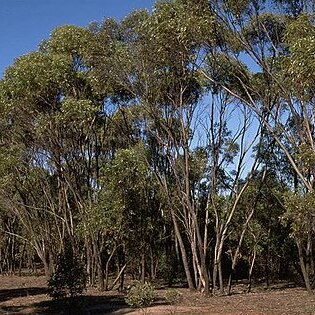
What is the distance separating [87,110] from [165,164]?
7.41 m

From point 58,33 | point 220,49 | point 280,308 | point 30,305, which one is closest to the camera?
point 280,308

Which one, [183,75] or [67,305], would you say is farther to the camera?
[183,75]

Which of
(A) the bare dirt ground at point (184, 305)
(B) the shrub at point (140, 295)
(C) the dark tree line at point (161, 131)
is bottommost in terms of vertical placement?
(A) the bare dirt ground at point (184, 305)

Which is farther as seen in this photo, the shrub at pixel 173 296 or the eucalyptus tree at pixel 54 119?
the eucalyptus tree at pixel 54 119

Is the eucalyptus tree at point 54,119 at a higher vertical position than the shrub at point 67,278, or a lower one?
higher

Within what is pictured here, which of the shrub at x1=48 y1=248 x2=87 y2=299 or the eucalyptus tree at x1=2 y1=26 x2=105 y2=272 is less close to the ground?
the eucalyptus tree at x1=2 y1=26 x2=105 y2=272

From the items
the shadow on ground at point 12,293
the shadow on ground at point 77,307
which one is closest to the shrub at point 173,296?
the shadow on ground at point 77,307

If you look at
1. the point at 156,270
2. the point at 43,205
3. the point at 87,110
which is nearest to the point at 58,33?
the point at 87,110

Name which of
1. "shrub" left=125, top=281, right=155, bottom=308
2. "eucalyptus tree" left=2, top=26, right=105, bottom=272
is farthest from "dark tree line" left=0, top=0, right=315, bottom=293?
"shrub" left=125, top=281, right=155, bottom=308

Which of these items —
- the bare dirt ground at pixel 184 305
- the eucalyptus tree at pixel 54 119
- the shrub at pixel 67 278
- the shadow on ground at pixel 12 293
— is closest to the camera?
the bare dirt ground at pixel 184 305

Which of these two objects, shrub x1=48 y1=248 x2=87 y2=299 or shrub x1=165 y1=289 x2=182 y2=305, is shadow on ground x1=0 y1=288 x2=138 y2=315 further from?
shrub x1=165 y1=289 x2=182 y2=305

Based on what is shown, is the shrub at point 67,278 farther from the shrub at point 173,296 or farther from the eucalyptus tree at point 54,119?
the eucalyptus tree at point 54,119

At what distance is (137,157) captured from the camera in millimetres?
25703

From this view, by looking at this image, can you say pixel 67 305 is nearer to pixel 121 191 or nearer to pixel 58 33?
pixel 121 191
